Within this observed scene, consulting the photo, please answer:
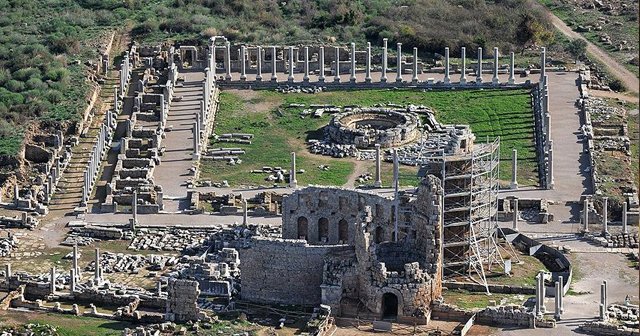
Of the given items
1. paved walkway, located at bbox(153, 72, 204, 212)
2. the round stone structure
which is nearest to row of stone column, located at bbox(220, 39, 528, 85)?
paved walkway, located at bbox(153, 72, 204, 212)

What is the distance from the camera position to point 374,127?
137125mm

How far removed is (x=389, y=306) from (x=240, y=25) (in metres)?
60.2

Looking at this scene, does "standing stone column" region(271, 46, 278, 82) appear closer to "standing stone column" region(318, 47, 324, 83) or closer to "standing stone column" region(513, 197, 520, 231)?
"standing stone column" region(318, 47, 324, 83)

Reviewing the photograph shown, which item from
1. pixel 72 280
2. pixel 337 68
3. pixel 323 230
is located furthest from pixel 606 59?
pixel 72 280

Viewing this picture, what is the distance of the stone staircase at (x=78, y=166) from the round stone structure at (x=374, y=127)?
14586mm

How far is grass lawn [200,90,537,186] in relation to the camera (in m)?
129

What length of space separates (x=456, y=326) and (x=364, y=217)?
6915 millimetres

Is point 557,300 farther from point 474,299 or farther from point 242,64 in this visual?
point 242,64

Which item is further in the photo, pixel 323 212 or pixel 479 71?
pixel 479 71

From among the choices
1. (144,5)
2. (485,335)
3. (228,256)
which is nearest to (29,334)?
(228,256)

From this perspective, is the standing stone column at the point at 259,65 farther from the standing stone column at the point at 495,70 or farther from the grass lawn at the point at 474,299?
the grass lawn at the point at 474,299

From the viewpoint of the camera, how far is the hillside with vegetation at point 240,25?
150 m

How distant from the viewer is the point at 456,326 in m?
102

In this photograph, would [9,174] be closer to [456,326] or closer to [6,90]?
[6,90]
